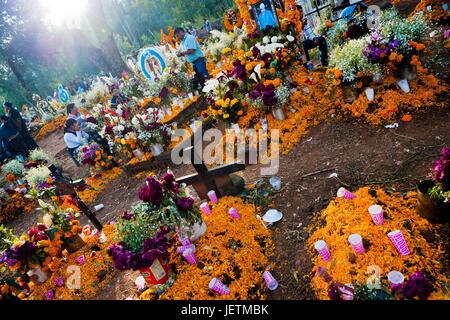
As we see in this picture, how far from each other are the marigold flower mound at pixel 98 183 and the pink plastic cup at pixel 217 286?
503 centimetres

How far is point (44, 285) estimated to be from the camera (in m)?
4.06

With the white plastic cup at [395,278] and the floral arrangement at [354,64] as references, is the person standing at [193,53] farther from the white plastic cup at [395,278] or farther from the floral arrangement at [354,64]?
the white plastic cup at [395,278]

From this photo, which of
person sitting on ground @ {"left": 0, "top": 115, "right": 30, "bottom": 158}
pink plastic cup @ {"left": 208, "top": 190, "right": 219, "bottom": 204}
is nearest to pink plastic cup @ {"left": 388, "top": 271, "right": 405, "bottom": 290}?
pink plastic cup @ {"left": 208, "top": 190, "right": 219, "bottom": 204}

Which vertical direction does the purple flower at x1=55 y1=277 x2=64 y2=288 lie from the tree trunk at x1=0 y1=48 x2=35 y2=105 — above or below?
below

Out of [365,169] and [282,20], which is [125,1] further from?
[365,169]

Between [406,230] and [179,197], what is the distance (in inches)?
96.0

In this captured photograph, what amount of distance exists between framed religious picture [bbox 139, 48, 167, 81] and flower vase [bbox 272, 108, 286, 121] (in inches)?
185

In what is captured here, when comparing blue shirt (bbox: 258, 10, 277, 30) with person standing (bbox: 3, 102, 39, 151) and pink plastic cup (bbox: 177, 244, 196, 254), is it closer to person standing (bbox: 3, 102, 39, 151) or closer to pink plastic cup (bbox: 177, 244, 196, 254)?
pink plastic cup (bbox: 177, 244, 196, 254)

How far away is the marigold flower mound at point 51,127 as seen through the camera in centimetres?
1722

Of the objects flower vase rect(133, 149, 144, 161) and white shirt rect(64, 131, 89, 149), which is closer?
flower vase rect(133, 149, 144, 161)

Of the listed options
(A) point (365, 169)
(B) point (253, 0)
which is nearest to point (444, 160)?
A: (A) point (365, 169)

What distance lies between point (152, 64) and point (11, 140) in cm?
598

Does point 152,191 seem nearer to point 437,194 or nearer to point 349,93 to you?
point 437,194

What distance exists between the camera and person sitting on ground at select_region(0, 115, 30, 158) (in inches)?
393
